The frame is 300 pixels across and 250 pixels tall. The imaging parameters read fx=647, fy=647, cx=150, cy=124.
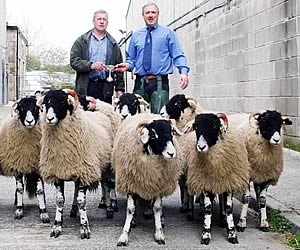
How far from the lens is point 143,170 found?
6.54 metres

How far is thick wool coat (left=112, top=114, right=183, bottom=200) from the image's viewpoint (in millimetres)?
6543

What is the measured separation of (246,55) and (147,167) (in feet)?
29.4

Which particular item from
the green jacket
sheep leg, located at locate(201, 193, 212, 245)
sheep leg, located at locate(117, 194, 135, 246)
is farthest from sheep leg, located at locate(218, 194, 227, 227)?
the green jacket

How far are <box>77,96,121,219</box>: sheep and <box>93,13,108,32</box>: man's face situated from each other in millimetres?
974

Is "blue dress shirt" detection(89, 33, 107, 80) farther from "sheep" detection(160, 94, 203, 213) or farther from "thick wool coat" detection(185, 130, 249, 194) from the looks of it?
"thick wool coat" detection(185, 130, 249, 194)

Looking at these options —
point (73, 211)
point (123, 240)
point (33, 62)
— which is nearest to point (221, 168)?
point (123, 240)

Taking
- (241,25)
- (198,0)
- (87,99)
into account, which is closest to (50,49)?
(198,0)

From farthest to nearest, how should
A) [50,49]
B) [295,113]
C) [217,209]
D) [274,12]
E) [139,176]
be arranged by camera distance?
1. [50,49]
2. [274,12]
3. [295,113]
4. [217,209]
5. [139,176]

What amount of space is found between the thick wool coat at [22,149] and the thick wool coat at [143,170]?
124 centimetres

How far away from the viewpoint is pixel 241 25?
15.5 meters

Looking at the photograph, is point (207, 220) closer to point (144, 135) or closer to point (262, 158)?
point (262, 158)

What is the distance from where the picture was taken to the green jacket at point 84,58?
8.86 meters

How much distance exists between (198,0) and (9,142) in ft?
46.8

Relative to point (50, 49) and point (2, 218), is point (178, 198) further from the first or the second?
point (50, 49)
